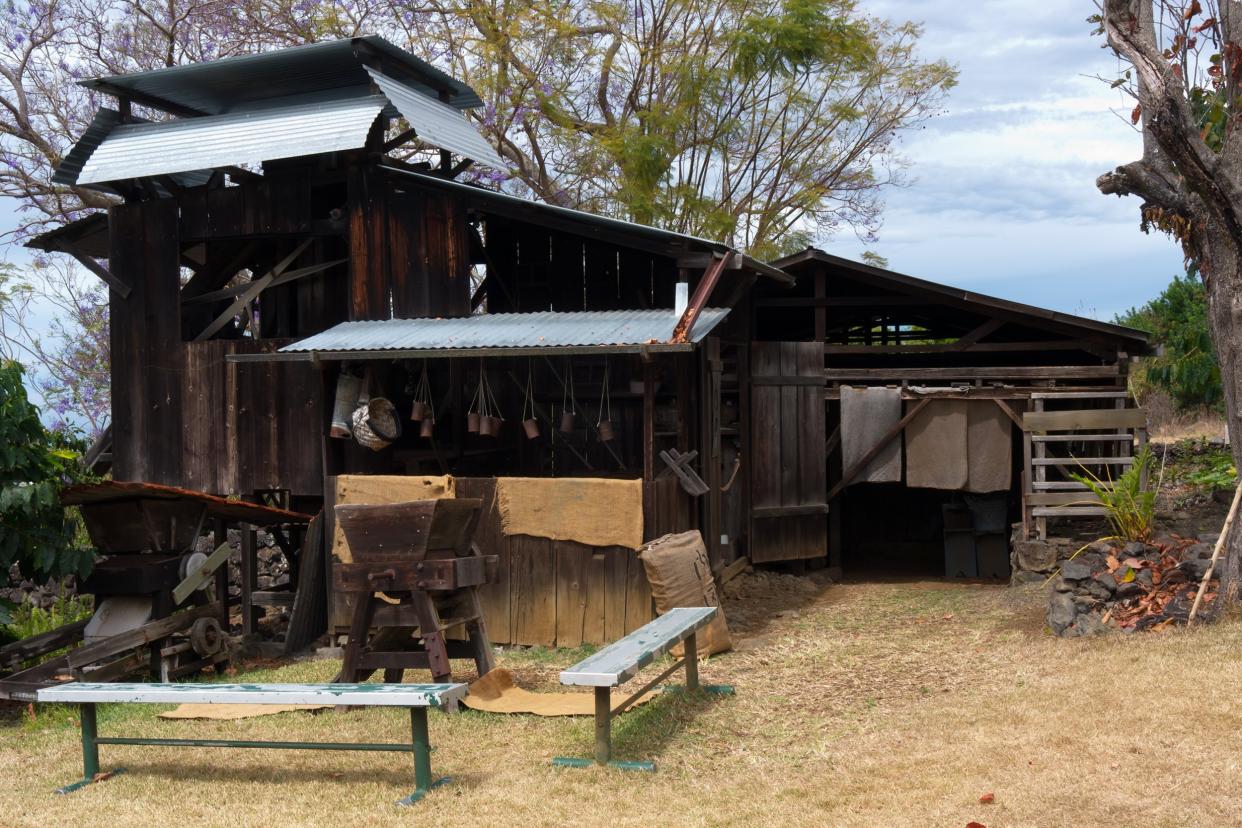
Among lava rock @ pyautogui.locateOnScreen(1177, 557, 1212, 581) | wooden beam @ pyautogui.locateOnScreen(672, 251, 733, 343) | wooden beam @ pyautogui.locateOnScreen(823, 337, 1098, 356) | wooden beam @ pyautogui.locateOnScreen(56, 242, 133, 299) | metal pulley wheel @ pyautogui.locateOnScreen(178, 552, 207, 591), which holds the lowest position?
lava rock @ pyautogui.locateOnScreen(1177, 557, 1212, 581)

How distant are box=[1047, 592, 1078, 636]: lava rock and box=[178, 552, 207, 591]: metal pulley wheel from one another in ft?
23.1

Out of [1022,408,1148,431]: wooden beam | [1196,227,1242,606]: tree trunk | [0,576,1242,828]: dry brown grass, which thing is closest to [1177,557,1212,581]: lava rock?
[1196,227,1242,606]: tree trunk

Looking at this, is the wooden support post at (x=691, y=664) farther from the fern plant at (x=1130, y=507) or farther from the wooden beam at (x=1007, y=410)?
the wooden beam at (x=1007, y=410)

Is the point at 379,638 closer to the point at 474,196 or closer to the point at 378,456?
the point at 378,456

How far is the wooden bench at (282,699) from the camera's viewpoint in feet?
20.3

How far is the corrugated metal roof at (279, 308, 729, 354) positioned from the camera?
391 inches

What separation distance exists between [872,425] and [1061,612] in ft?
15.4

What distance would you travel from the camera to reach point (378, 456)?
11938 millimetres

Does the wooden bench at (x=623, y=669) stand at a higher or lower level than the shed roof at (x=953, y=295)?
lower

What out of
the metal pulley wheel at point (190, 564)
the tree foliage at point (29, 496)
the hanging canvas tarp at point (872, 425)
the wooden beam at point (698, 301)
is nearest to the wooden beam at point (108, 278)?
the tree foliage at point (29, 496)

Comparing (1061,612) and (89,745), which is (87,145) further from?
(1061,612)

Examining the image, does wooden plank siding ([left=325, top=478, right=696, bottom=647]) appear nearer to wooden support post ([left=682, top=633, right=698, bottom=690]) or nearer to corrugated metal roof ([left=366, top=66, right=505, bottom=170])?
wooden support post ([left=682, top=633, right=698, bottom=690])

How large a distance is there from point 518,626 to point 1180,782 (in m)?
6.01

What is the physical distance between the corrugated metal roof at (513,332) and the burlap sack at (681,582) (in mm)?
1698
